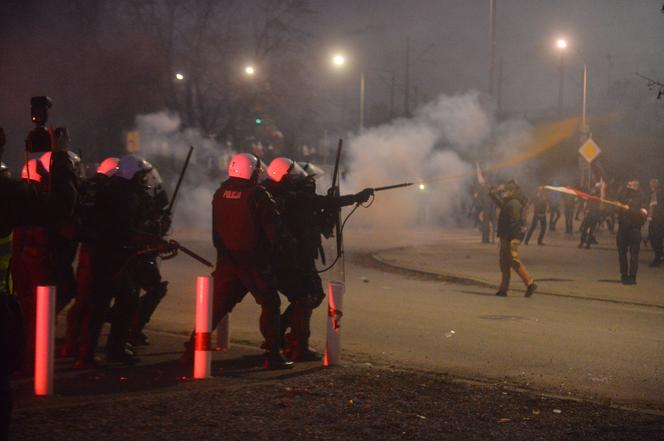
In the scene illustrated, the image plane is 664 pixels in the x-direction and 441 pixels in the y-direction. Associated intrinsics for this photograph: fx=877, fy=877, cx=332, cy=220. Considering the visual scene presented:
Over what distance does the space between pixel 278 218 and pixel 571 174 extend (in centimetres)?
4240

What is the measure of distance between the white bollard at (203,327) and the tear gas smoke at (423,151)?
1814 centimetres

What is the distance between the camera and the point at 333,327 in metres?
7.32

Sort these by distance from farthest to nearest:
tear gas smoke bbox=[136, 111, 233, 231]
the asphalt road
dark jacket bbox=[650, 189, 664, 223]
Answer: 1. tear gas smoke bbox=[136, 111, 233, 231]
2. dark jacket bbox=[650, 189, 664, 223]
3. the asphalt road

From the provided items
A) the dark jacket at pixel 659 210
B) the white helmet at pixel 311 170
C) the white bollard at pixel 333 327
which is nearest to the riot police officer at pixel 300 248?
the white bollard at pixel 333 327

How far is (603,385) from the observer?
719cm

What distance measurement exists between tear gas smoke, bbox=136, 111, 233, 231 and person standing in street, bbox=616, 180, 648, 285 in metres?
18.5

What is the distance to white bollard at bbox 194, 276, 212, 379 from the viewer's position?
672 centimetres

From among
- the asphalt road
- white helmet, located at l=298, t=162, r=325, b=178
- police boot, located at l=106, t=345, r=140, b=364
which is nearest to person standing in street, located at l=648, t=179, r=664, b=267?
the asphalt road

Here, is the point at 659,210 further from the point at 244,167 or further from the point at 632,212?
the point at 244,167

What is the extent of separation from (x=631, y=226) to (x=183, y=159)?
22.1 meters

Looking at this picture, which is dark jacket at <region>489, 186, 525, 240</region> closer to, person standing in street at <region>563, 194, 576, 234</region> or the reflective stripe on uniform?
the reflective stripe on uniform

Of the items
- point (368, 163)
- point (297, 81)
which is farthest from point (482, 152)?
point (297, 81)

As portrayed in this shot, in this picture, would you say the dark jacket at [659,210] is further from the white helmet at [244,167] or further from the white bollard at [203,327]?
the white bollard at [203,327]

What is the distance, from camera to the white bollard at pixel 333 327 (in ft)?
24.1
